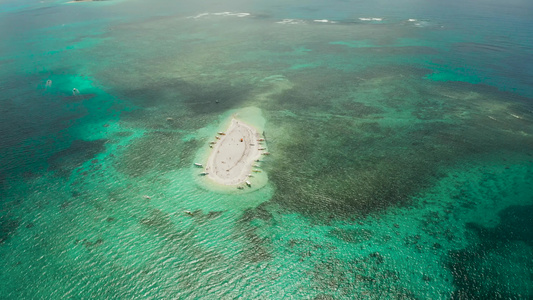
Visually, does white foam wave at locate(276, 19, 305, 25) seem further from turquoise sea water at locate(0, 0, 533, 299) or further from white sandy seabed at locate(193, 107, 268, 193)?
white sandy seabed at locate(193, 107, 268, 193)

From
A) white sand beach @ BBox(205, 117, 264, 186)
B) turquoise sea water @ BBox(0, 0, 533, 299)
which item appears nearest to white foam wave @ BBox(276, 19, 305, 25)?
turquoise sea water @ BBox(0, 0, 533, 299)

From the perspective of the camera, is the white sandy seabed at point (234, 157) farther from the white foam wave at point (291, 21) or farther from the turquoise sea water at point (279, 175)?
the white foam wave at point (291, 21)

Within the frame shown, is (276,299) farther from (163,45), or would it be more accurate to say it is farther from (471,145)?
(163,45)

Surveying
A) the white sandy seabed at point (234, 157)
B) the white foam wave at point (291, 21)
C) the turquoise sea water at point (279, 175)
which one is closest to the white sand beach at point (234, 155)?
the white sandy seabed at point (234, 157)

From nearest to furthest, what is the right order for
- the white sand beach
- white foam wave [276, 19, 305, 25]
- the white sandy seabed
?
1. the white sandy seabed
2. the white sand beach
3. white foam wave [276, 19, 305, 25]

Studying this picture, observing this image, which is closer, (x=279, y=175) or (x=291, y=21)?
(x=279, y=175)

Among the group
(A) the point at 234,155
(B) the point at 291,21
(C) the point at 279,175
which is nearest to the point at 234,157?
(A) the point at 234,155

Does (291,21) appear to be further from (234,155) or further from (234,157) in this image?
(234,157)

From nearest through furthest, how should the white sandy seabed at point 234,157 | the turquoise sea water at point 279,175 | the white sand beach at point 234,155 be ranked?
the turquoise sea water at point 279,175
the white sandy seabed at point 234,157
the white sand beach at point 234,155
